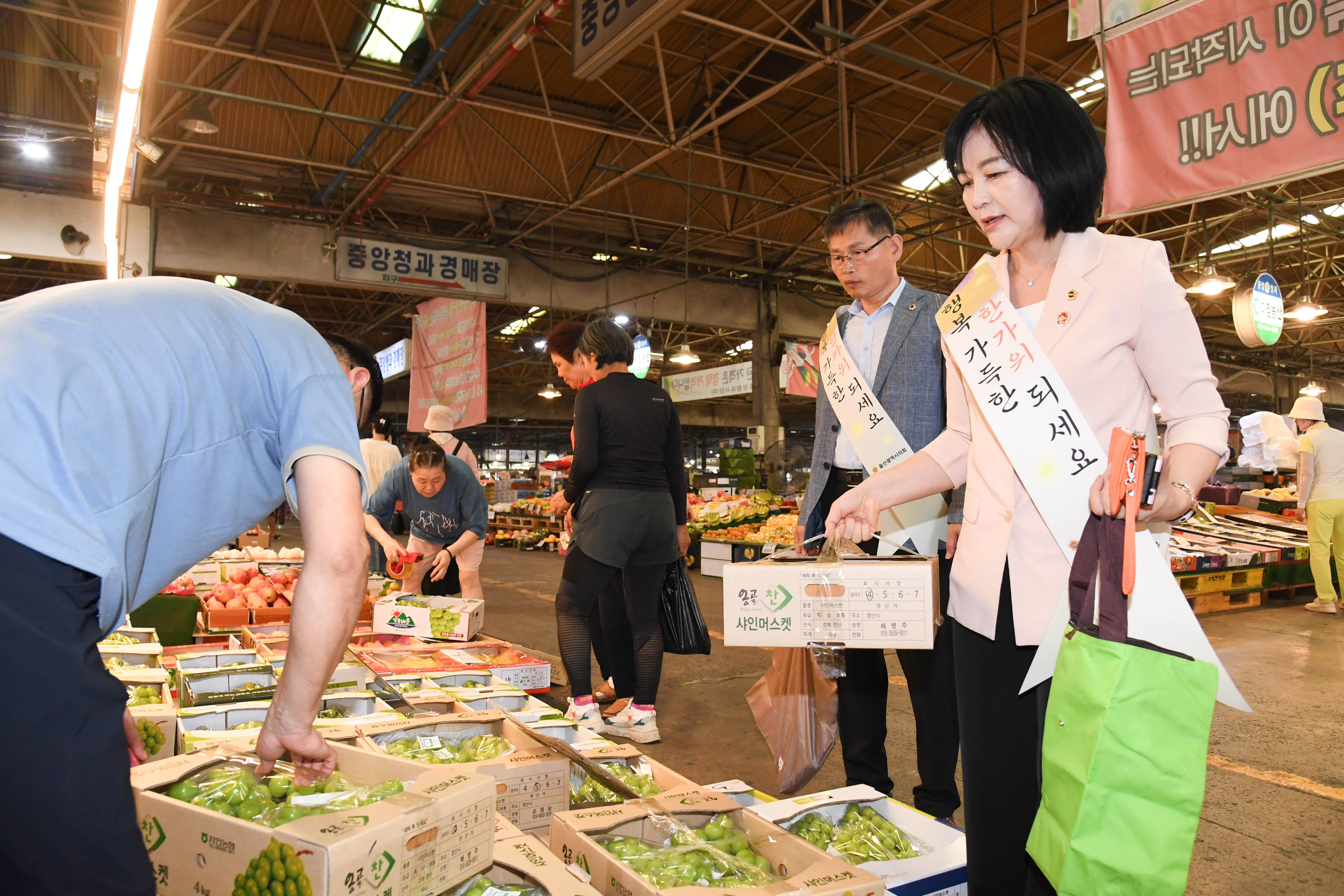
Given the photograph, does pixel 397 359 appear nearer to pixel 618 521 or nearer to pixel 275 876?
pixel 618 521

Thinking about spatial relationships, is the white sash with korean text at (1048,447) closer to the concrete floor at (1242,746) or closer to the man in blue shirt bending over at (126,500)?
the man in blue shirt bending over at (126,500)

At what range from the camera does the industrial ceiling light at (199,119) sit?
7309 millimetres

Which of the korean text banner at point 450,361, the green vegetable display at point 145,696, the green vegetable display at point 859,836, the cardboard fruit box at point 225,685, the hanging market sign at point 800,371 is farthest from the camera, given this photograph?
the hanging market sign at point 800,371

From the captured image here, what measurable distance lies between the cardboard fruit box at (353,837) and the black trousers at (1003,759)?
831 mm

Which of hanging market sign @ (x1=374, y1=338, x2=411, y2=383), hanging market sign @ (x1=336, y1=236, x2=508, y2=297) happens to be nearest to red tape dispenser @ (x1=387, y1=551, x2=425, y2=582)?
hanging market sign @ (x1=336, y1=236, x2=508, y2=297)

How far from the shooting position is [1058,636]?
4.22 feet

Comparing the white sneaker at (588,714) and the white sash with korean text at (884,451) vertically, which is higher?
the white sash with korean text at (884,451)

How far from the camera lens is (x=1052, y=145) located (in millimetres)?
1371

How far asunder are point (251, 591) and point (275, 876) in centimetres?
350

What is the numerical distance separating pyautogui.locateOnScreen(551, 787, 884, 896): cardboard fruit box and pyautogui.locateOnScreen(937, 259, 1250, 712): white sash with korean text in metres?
0.44

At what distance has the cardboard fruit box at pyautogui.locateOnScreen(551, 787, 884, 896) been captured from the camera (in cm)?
135

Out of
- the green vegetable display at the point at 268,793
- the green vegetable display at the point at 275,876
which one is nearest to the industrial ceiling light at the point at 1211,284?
the green vegetable display at the point at 268,793

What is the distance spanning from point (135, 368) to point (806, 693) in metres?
2.08

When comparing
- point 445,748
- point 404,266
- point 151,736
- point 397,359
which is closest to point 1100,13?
point 445,748
